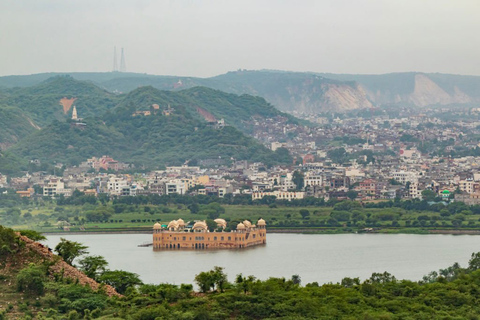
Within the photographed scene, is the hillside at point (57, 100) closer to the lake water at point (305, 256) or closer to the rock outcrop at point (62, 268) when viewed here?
the lake water at point (305, 256)

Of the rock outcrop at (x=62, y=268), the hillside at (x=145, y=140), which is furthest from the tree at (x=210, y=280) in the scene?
the hillside at (x=145, y=140)

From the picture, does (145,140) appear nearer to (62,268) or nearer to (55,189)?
(55,189)

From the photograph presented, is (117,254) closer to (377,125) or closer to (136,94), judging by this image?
(136,94)

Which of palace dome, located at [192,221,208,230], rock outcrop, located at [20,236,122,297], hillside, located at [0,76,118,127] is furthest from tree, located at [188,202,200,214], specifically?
hillside, located at [0,76,118,127]

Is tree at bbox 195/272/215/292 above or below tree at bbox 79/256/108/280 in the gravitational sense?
below

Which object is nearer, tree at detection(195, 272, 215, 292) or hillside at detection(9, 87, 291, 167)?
tree at detection(195, 272, 215, 292)

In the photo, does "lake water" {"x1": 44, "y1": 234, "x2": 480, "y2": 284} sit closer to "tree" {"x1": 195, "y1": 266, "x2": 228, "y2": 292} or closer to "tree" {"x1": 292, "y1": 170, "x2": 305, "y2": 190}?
"tree" {"x1": 195, "y1": 266, "x2": 228, "y2": 292}


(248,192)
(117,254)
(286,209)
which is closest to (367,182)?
(248,192)
